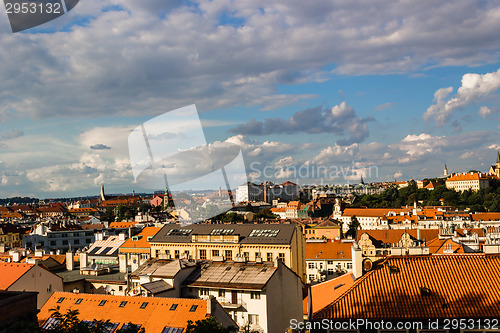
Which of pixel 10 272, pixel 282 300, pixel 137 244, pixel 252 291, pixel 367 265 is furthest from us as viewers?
pixel 137 244

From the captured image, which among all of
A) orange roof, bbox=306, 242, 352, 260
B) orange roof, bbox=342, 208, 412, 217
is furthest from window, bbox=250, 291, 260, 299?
orange roof, bbox=342, 208, 412, 217

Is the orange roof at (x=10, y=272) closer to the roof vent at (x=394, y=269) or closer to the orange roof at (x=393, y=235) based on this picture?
the roof vent at (x=394, y=269)

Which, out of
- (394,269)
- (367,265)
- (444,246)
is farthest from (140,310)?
(444,246)

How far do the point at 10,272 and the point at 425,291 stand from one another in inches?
1166

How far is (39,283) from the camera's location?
115 ft

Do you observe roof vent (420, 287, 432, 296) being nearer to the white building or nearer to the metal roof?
the white building

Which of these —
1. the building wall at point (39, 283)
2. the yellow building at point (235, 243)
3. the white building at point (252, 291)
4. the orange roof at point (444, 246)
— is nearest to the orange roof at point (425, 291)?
the white building at point (252, 291)

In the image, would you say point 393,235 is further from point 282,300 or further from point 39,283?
point 39,283

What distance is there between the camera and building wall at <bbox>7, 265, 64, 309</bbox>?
1330 inches

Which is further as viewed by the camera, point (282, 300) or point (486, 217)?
point (486, 217)

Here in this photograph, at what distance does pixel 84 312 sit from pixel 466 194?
176m

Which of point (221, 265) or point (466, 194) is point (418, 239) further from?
point (466, 194)

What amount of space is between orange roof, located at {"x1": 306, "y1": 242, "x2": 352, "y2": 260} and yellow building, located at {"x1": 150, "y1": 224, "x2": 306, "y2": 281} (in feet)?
61.4

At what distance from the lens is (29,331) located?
483 inches
